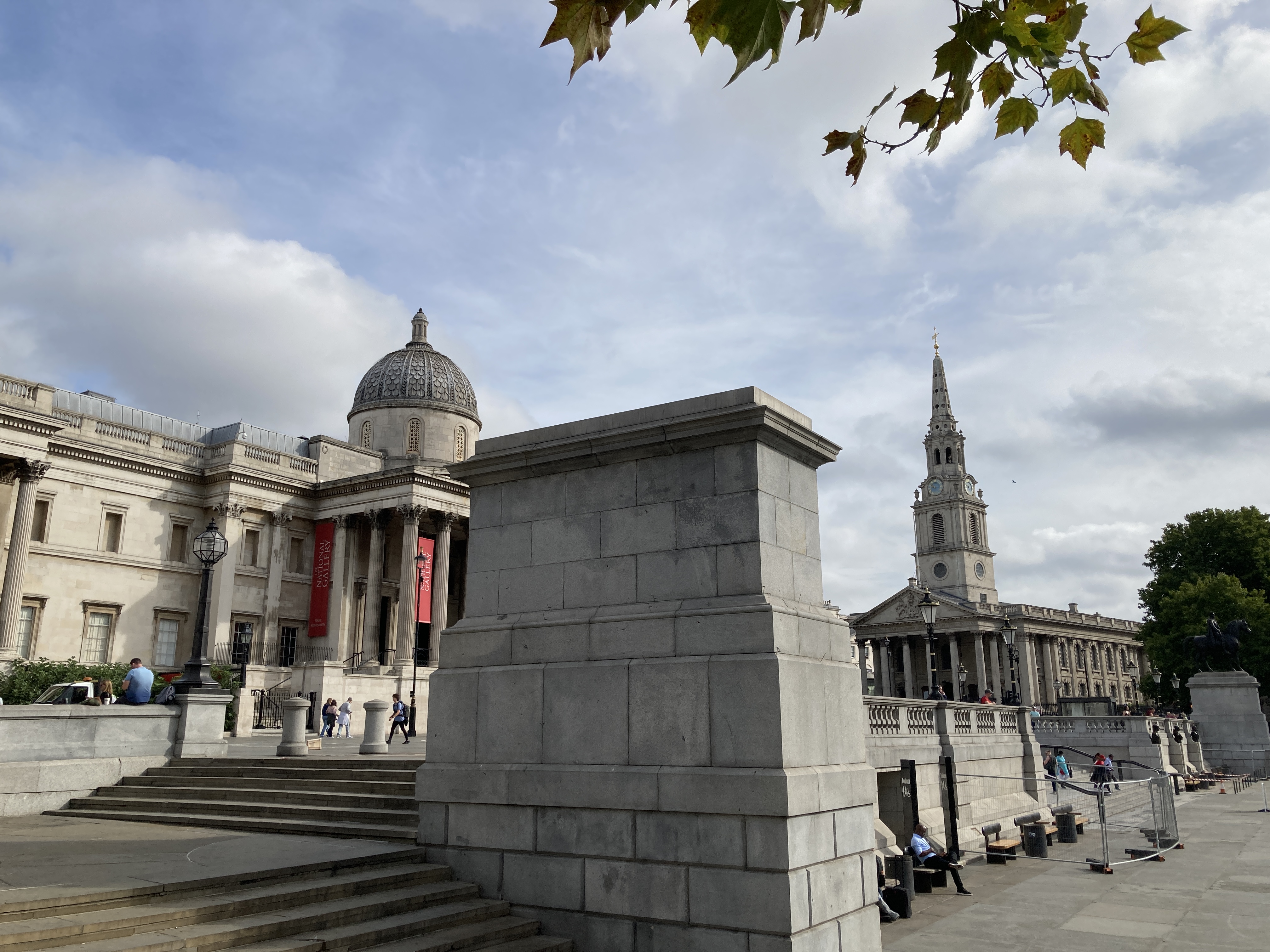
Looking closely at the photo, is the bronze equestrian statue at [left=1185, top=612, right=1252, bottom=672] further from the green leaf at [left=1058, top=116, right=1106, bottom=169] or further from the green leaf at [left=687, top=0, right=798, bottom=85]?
the green leaf at [left=687, top=0, right=798, bottom=85]

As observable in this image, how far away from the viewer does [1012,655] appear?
105312 millimetres

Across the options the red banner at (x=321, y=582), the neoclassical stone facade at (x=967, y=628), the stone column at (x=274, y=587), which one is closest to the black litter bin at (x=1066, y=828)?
the red banner at (x=321, y=582)

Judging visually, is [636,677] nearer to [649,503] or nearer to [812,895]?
[649,503]

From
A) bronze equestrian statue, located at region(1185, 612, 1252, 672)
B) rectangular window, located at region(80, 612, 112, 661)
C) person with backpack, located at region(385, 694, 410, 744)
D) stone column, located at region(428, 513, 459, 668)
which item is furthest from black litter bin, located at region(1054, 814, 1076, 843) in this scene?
rectangular window, located at region(80, 612, 112, 661)

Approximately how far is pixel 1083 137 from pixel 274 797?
12.5 metres

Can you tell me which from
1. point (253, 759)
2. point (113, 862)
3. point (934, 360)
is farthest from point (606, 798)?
point (934, 360)

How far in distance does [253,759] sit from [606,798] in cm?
991

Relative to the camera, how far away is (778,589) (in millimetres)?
8078

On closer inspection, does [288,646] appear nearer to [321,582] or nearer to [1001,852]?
[321,582]

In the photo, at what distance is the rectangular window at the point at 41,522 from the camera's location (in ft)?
138

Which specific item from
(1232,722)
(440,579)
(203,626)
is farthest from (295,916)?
(1232,722)

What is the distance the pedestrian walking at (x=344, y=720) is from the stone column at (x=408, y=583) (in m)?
6.24

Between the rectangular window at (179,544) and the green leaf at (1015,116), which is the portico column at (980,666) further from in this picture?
the green leaf at (1015,116)

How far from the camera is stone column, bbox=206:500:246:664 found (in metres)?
45.9
